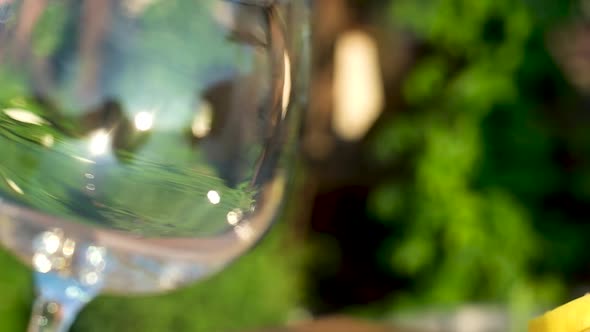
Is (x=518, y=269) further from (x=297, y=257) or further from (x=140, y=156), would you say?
(x=140, y=156)

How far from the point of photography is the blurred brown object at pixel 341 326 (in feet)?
1.44

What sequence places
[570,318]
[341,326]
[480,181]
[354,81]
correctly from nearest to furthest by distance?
[570,318] → [341,326] → [480,181] → [354,81]

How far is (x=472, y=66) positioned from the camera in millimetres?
1175

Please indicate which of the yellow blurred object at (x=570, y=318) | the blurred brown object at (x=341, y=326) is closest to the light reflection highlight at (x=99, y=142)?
the yellow blurred object at (x=570, y=318)

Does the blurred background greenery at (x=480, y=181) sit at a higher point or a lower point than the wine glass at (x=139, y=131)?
higher

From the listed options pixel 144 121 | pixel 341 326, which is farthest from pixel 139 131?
pixel 341 326

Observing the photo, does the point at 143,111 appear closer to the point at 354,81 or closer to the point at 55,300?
the point at 55,300

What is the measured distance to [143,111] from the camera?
210 millimetres

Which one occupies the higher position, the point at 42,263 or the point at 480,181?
the point at 480,181

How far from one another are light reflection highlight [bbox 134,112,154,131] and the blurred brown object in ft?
0.78

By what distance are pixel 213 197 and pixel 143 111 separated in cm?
3

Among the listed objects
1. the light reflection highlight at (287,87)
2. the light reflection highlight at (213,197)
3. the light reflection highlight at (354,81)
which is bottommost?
the light reflection highlight at (213,197)

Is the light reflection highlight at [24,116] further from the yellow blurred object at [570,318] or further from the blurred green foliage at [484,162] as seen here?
the blurred green foliage at [484,162]

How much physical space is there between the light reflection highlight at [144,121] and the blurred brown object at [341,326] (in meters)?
0.24
